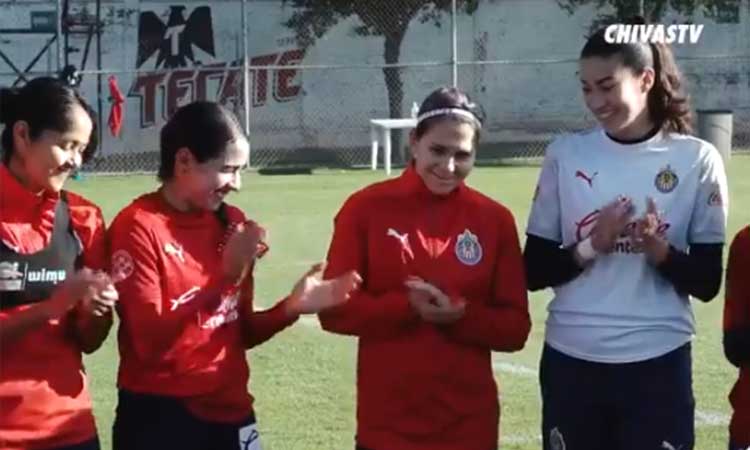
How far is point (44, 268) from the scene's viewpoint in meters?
4.20

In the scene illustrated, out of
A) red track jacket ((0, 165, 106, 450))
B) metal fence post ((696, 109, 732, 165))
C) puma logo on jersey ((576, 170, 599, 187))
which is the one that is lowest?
metal fence post ((696, 109, 732, 165))

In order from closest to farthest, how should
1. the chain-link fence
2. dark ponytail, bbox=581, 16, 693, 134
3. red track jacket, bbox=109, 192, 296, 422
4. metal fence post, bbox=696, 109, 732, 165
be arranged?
red track jacket, bbox=109, 192, 296, 422 < dark ponytail, bbox=581, 16, 693, 134 < metal fence post, bbox=696, 109, 732, 165 < the chain-link fence

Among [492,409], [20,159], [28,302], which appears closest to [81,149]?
[20,159]

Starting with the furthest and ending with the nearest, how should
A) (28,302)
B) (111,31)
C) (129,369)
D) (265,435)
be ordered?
(111,31) → (265,435) → (129,369) → (28,302)

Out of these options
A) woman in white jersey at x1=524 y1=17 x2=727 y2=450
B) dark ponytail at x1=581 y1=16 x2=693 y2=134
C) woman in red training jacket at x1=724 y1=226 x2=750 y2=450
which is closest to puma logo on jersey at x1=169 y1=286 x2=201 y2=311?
woman in white jersey at x1=524 y1=17 x2=727 y2=450

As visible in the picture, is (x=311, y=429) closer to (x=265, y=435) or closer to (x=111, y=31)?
(x=265, y=435)

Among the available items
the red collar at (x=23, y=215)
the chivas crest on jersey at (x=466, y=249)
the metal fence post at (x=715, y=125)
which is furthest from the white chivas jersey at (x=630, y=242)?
the metal fence post at (x=715, y=125)

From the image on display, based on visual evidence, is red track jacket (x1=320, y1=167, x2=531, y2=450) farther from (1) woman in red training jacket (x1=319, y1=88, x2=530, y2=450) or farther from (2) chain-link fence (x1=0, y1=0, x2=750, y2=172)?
(2) chain-link fence (x1=0, y1=0, x2=750, y2=172)

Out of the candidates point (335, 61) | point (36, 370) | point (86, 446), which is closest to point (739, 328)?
point (86, 446)

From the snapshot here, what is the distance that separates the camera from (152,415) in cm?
441

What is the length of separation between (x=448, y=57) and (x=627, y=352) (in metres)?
26.9

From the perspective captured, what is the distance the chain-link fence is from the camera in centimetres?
2914

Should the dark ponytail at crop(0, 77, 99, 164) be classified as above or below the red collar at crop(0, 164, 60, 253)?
above

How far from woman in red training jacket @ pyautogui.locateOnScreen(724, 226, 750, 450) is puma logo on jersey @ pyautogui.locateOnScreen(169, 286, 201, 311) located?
Answer: 164 cm
